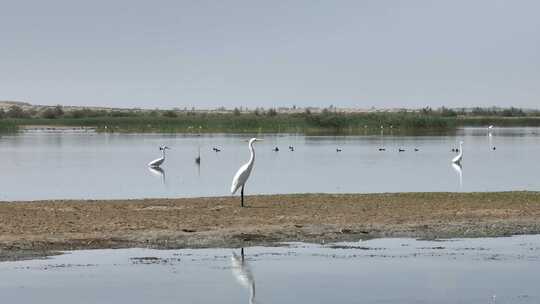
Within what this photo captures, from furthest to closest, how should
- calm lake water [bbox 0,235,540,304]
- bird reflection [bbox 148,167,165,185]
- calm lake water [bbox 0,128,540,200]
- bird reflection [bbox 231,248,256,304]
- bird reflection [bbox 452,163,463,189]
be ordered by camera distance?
bird reflection [bbox 148,167,165,185], bird reflection [bbox 452,163,463,189], calm lake water [bbox 0,128,540,200], bird reflection [bbox 231,248,256,304], calm lake water [bbox 0,235,540,304]

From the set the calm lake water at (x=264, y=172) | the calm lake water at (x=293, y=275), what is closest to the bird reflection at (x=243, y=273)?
the calm lake water at (x=293, y=275)

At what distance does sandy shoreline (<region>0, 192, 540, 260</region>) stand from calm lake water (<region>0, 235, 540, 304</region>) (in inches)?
30.8

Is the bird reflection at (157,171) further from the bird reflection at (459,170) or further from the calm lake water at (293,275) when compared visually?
the calm lake water at (293,275)

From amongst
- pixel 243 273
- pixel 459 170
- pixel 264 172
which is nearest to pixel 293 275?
pixel 243 273

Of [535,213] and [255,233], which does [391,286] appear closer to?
[255,233]

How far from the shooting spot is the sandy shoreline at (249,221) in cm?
1780

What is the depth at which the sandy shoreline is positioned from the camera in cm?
1780

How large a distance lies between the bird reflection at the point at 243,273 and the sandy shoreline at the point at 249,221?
143 centimetres

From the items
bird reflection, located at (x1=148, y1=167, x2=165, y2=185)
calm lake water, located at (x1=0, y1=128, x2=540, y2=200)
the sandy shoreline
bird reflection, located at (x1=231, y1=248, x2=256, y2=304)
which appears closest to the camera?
bird reflection, located at (x1=231, y1=248, x2=256, y2=304)

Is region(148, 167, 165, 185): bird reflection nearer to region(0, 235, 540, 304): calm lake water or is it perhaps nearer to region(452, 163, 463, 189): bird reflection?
region(452, 163, 463, 189): bird reflection

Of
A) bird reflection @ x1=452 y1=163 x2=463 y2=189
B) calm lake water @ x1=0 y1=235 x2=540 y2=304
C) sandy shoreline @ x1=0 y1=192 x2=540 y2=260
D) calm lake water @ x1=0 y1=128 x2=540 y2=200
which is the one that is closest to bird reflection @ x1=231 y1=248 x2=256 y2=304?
calm lake water @ x1=0 y1=235 x2=540 y2=304

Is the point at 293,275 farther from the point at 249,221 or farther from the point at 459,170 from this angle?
the point at 459,170

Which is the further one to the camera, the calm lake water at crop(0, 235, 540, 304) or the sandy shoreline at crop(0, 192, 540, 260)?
the sandy shoreline at crop(0, 192, 540, 260)

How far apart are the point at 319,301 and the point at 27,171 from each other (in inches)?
1154
